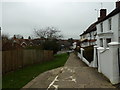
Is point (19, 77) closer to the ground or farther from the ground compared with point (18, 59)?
closer to the ground

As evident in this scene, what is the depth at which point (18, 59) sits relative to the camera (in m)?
16.2

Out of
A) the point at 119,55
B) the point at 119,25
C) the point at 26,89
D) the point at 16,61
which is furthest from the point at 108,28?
the point at 26,89

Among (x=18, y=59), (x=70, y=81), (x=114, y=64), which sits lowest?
(x=70, y=81)

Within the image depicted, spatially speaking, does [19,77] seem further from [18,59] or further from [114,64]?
[114,64]

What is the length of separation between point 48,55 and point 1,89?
21024 mm

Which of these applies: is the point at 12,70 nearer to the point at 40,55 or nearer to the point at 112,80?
the point at 112,80

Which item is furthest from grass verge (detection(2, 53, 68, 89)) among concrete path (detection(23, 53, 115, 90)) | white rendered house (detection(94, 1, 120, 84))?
white rendered house (detection(94, 1, 120, 84))

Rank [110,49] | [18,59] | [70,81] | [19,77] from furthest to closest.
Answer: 1. [18,59]
2. [19,77]
3. [70,81]
4. [110,49]

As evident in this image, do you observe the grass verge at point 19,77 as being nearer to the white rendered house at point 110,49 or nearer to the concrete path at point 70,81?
the concrete path at point 70,81

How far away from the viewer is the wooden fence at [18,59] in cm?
1321

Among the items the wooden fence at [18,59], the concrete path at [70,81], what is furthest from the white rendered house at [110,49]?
the wooden fence at [18,59]

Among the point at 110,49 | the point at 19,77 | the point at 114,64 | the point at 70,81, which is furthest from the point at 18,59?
the point at 114,64

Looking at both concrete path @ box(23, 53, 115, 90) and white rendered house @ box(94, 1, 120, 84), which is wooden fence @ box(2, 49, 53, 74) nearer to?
concrete path @ box(23, 53, 115, 90)

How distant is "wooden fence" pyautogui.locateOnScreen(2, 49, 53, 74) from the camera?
1321 centimetres
